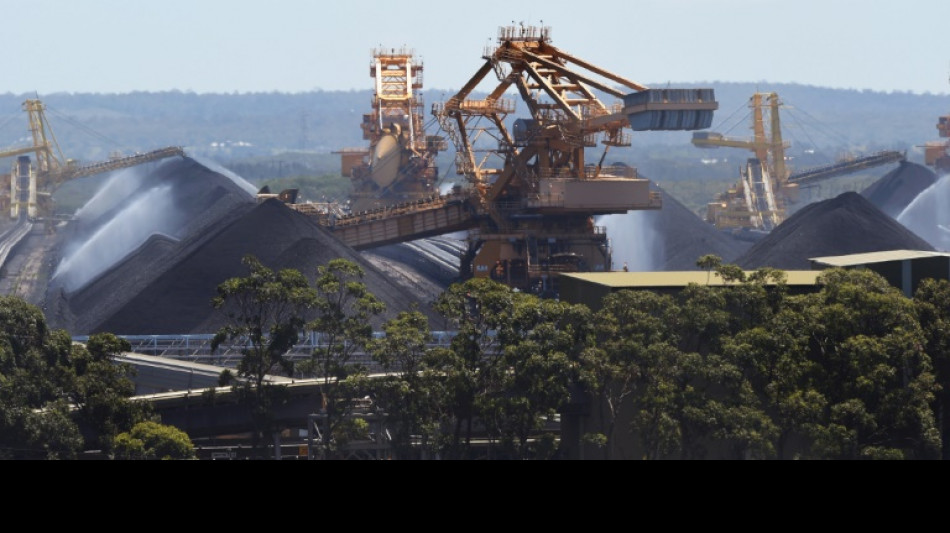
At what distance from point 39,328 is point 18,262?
8348 centimetres

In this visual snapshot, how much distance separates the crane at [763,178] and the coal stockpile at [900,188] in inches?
95.3

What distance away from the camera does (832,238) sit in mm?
80938

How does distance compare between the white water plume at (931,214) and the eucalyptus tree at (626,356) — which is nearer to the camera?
the eucalyptus tree at (626,356)

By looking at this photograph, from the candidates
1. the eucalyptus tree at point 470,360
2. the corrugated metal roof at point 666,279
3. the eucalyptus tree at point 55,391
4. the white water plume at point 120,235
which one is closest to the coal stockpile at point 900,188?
the white water plume at point 120,235

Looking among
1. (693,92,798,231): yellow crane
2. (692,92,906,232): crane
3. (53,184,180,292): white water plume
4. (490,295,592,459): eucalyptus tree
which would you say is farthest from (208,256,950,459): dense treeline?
(693,92,798,231): yellow crane

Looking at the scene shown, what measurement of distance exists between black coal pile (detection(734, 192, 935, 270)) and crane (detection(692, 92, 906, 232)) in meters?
58.8

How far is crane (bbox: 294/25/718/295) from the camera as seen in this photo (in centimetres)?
7681

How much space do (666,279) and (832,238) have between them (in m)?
33.0

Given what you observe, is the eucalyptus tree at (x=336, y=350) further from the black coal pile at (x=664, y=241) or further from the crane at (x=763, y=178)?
the crane at (x=763, y=178)

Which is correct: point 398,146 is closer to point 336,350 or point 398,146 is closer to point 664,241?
point 664,241

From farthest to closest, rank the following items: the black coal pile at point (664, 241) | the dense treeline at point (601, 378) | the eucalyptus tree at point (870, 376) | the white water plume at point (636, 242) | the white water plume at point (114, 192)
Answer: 1. the white water plume at point (114, 192)
2. the white water plume at point (636, 242)
3. the black coal pile at point (664, 241)
4. the dense treeline at point (601, 378)
5. the eucalyptus tree at point (870, 376)

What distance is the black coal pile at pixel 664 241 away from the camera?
4208 inches
